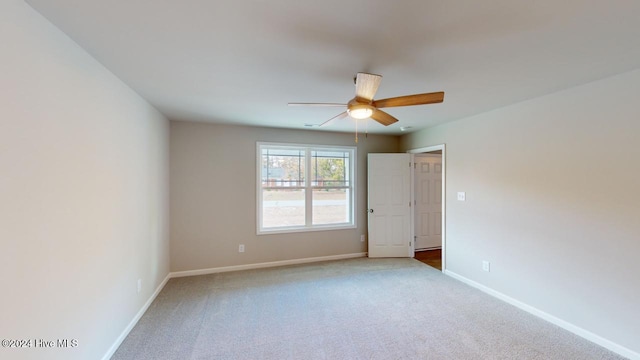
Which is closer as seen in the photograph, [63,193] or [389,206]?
[63,193]

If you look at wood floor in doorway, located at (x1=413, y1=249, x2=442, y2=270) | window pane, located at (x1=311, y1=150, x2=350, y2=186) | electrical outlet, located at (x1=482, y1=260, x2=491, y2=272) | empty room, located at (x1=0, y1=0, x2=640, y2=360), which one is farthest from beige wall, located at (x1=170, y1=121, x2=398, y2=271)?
electrical outlet, located at (x1=482, y1=260, x2=491, y2=272)

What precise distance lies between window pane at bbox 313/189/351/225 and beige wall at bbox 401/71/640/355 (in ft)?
6.58

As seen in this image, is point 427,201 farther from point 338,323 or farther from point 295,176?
point 338,323

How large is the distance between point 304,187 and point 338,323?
242 centimetres

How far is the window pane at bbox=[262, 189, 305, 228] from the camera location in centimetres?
434

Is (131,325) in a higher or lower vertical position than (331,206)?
lower

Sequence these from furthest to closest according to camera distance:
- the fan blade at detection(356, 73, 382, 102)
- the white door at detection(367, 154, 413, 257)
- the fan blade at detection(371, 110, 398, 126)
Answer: the white door at detection(367, 154, 413, 257)
the fan blade at detection(371, 110, 398, 126)
the fan blade at detection(356, 73, 382, 102)

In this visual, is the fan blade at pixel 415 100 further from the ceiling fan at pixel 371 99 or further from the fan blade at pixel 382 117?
the fan blade at pixel 382 117

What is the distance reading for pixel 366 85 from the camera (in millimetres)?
1869

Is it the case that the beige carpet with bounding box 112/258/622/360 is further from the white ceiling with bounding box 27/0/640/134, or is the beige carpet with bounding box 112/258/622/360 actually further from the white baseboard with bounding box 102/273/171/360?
the white ceiling with bounding box 27/0/640/134

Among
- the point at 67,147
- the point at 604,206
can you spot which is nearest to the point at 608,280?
the point at 604,206

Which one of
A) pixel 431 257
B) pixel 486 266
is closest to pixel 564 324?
pixel 486 266

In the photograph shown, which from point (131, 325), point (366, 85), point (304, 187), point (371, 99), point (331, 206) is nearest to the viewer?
point (366, 85)

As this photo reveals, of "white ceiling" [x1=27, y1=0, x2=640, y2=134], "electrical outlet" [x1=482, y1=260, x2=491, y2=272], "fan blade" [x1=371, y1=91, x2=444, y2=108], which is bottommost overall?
"electrical outlet" [x1=482, y1=260, x2=491, y2=272]
